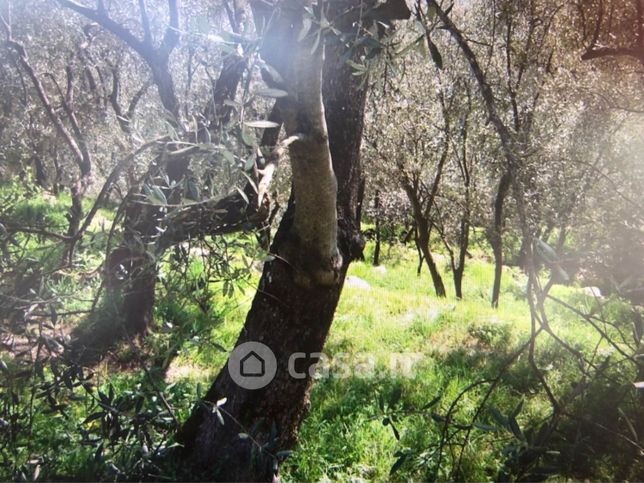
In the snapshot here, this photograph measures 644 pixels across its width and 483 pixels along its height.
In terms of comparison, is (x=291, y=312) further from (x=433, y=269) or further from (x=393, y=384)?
(x=433, y=269)

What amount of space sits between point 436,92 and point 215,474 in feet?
31.9

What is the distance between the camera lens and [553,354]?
5.05 meters

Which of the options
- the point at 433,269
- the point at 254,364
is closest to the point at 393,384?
the point at 254,364

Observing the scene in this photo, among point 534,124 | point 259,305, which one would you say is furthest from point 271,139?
point 534,124

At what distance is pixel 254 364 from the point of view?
2.90 meters

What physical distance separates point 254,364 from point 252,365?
0.6 inches

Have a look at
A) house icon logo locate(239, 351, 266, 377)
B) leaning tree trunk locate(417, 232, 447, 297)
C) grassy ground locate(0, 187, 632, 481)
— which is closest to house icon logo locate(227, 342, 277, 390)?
house icon logo locate(239, 351, 266, 377)

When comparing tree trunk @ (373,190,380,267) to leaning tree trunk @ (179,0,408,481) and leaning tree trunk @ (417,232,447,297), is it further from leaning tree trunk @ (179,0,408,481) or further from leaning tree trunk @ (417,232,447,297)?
leaning tree trunk @ (179,0,408,481)

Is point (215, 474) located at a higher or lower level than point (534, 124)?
lower

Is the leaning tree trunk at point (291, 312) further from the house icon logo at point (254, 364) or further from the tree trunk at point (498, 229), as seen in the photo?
the tree trunk at point (498, 229)

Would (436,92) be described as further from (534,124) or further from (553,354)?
(553,354)

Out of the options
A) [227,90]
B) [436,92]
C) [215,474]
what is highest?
[436,92]

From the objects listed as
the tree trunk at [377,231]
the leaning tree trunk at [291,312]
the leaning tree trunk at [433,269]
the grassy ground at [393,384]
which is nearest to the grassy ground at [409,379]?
the grassy ground at [393,384]

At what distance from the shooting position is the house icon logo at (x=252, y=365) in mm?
2895
